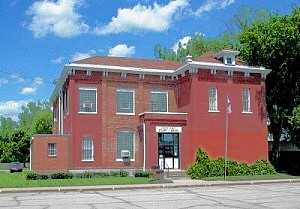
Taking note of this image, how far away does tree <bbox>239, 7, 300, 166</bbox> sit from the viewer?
38438mm

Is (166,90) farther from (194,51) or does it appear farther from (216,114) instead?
(194,51)

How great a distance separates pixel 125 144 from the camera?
37.8 m

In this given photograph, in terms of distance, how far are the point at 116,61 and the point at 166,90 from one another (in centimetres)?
485

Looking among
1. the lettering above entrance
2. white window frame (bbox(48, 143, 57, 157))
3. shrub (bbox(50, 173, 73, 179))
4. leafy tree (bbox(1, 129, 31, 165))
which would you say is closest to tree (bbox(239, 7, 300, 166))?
the lettering above entrance

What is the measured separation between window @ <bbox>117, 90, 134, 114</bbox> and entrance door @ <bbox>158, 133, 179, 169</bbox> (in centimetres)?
354

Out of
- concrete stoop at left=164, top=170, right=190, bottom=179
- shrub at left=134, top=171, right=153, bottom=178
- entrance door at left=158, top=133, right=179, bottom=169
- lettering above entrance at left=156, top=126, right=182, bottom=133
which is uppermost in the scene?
lettering above entrance at left=156, top=126, right=182, bottom=133

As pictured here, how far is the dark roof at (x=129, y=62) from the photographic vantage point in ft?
126

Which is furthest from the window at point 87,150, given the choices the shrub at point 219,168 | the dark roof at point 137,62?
the shrub at point 219,168

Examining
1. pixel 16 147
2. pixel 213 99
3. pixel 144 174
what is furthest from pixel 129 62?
pixel 16 147

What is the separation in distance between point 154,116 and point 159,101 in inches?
135

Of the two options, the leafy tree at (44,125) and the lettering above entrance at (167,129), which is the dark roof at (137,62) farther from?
the leafy tree at (44,125)

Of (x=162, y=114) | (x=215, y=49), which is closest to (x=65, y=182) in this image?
(x=162, y=114)

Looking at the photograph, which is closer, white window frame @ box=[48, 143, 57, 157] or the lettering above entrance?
white window frame @ box=[48, 143, 57, 157]

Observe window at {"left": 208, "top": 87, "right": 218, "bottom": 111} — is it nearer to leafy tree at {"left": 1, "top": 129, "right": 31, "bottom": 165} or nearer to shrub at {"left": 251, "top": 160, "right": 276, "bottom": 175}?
shrub at {"left": 251, "top": 160, "right": 276, "bottom": 175}
